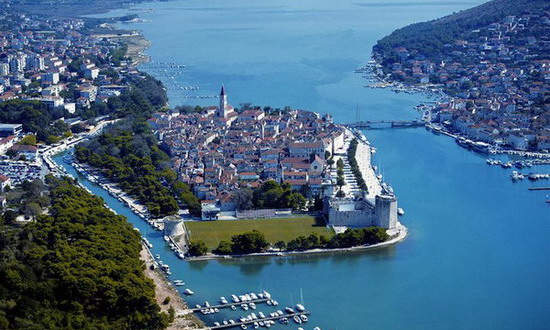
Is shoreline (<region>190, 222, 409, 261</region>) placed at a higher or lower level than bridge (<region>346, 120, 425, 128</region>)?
→ lower

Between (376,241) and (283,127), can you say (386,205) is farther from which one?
(283,127)

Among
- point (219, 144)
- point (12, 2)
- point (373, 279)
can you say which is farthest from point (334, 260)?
point (12, 2)

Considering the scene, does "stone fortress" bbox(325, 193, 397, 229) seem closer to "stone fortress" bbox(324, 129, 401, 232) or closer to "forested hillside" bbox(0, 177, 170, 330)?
"stone fortress" bbox(324, 129, 401, 232)

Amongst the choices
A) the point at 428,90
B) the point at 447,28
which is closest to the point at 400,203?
the point at 428,90

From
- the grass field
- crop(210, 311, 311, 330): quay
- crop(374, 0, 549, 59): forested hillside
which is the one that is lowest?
crop(210, 311, 311, 330): quay

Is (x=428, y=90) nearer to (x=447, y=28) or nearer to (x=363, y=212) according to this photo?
(x=447, y=28)

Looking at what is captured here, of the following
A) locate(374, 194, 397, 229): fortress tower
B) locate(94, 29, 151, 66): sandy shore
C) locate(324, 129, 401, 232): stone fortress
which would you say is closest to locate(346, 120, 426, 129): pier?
locate(324, 129, 401, 232): stone fortress
